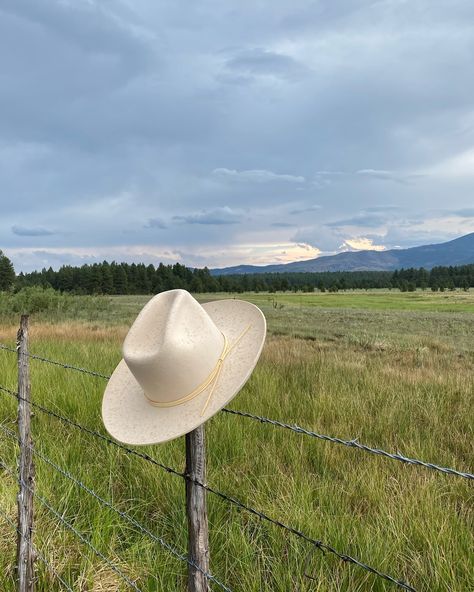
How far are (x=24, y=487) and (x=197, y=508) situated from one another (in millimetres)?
1609

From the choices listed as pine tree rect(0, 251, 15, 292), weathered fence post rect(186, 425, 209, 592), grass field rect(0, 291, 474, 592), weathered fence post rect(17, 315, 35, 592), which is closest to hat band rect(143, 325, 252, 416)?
weathered fence post rect(186, 425, 209, 592)

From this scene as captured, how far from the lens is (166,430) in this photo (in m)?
1.77

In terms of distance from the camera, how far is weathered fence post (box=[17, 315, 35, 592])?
2.67m

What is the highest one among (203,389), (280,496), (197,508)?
(203,389)

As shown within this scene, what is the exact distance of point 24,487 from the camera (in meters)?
2.85

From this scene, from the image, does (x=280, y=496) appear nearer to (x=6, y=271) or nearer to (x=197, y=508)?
(x=197, y=508)

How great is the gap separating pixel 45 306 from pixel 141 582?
26.3 metres

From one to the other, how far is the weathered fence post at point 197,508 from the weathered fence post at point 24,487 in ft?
4.65

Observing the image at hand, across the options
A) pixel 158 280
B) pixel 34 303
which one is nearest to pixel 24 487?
pixel 34 303

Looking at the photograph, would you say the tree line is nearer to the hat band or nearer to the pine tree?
the pine tree

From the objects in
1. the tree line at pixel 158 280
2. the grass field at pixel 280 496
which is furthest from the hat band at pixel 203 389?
the tree line at pixel 158 280

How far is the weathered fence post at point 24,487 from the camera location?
2672 millimetres

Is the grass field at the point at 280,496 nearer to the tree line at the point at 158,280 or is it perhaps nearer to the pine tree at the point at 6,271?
the tree line at the point at 158,280

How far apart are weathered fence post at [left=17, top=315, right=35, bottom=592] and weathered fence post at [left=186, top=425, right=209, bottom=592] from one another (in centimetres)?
142
